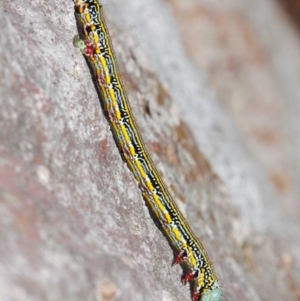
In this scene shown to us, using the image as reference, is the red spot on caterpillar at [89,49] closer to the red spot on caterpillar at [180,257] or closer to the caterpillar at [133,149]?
the caterpillar at [133,149]

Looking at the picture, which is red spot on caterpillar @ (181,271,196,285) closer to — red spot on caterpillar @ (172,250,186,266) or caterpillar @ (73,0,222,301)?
caterpillar @ (73,0,222,301)

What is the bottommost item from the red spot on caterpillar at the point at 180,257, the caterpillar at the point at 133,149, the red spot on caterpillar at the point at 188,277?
the red spot on caterpillar at the point at 188,277

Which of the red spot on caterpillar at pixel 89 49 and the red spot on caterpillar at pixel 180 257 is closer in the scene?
the red spot on caterpillar at pixel 89 49

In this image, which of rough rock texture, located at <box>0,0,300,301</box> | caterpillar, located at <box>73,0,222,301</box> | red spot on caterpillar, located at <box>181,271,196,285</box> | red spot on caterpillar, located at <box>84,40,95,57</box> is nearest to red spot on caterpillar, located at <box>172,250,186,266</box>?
caterpillar, located at <box>73,0,222,301</box>

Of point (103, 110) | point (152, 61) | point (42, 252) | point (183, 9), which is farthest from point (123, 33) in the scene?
point (183, 9)

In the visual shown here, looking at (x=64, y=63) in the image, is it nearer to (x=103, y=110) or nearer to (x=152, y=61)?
(x=103, y=110)

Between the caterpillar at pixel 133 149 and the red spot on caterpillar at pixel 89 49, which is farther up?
the red spot on caterpillar at pixel 89 49

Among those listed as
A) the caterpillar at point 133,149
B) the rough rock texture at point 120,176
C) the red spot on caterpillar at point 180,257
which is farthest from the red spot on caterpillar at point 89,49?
the red spot on caterpillar at point 180,257
